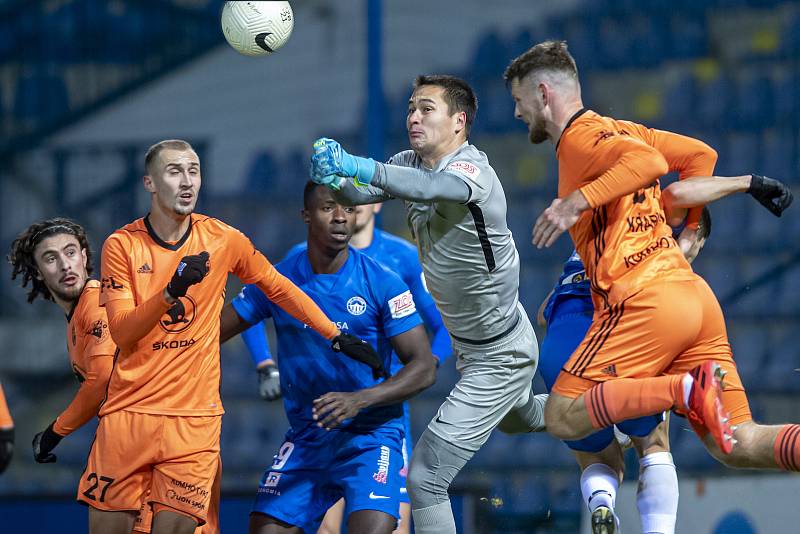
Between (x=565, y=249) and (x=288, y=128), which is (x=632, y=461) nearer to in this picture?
(x=565, y=249)

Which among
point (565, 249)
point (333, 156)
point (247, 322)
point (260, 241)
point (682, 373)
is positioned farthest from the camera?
point (260, 241)

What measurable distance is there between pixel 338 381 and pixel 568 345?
1.03 m

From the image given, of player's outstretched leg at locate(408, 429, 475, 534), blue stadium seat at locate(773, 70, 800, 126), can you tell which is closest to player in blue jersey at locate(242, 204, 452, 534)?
player's outstretched leg at locate(408, 429, 475, 534)

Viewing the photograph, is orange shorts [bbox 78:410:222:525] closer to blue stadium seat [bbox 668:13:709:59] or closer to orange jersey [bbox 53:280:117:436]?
orange jersey [bbox 53:280:117:436]

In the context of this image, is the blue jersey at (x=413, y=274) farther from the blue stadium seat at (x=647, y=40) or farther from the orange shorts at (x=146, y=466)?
the blue stadium seat at (x=647, y=40)

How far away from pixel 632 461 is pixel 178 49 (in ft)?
15.2

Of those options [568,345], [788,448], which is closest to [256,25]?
[568,345]

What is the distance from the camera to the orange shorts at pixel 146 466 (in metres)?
4.36

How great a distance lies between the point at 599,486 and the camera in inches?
176

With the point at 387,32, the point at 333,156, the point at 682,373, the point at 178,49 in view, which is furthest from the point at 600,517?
the point at 178,49

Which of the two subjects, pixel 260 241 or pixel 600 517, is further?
pixel 260 241

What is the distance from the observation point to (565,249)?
7414mm

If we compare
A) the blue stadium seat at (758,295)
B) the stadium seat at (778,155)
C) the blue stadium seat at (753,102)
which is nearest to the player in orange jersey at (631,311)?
the blue stadium seat at (758,295)

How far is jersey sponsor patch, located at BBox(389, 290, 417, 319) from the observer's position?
498 cm
